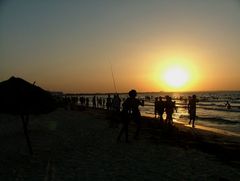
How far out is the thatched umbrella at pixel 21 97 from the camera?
10391 millimetres

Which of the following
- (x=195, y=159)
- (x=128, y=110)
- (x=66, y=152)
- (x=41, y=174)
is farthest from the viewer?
(x=128, y=110)

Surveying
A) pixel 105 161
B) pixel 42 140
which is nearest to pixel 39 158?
pixel 105 161

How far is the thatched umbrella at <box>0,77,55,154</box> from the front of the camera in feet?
34.1

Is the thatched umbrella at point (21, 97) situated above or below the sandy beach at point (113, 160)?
above

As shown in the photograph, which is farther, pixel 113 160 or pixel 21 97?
pixel 21 97

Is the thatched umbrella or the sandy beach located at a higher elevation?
the thatched umbrella

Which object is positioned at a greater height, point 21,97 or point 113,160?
point 21,97

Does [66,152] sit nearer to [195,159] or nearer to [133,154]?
[133,154]

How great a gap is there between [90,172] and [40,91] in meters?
3.45

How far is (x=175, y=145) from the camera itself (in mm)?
13938

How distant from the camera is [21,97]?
1052 centimetres

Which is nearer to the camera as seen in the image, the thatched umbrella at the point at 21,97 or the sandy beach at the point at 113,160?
the sandy beach at the point at 113,160

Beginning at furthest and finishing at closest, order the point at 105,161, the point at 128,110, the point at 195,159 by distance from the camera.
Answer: the point at 128,110 < the point at 195,159 < the point at 105,161

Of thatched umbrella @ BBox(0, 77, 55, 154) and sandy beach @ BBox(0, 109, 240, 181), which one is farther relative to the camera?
thatched umbrella @ BBox(0, 77, 55, 154)
